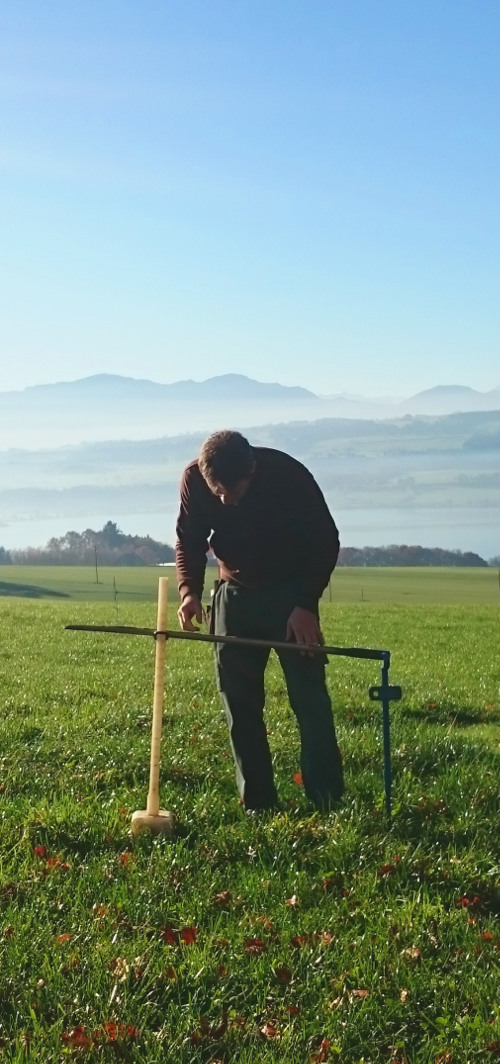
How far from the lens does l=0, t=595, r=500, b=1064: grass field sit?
5.00 metres

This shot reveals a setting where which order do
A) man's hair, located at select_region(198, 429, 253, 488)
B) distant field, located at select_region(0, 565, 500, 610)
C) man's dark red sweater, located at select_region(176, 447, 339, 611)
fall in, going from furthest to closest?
distant field, located at select_region(0, 565, 500, 610) < man's dark red sweater, located at select_region(176, 447, 339, 611) < man's hair, located at select_region(198, 429, 253, 488)

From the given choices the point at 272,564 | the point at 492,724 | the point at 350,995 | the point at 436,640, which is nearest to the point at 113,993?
the point at 350,995

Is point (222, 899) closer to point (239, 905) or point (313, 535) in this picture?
point (239, 905)

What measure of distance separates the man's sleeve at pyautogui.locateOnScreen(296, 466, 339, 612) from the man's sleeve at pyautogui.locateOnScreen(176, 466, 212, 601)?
684 mm

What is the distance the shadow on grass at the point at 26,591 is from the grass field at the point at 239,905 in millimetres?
51722

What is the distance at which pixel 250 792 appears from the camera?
24.8 feet

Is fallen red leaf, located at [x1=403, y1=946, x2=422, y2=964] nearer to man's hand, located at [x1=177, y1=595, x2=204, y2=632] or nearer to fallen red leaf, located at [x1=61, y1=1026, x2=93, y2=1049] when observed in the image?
fallen red leaf, located at [x1=61, y1=1026, x2=93, y2=1049]

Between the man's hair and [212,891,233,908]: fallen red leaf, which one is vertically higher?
the man's hair

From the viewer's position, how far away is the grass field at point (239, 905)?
5.00 metres

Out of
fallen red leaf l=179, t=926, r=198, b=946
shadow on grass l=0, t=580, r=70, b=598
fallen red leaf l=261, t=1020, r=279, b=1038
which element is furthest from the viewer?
shadow on grass l=0, t=580, r=70, b=598

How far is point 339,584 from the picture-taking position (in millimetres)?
65938

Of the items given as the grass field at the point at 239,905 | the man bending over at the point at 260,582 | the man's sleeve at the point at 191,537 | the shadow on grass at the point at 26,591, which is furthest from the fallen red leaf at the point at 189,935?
the shadow on grass at the point at 26,591

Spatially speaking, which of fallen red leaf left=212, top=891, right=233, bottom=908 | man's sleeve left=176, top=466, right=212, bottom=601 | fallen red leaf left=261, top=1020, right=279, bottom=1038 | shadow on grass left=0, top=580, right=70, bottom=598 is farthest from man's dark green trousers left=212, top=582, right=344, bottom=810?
shadow on grass left=0, top=580, right=70, bottom=598

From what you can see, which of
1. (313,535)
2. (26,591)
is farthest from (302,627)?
(26,591)
